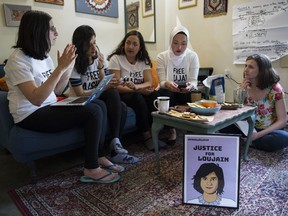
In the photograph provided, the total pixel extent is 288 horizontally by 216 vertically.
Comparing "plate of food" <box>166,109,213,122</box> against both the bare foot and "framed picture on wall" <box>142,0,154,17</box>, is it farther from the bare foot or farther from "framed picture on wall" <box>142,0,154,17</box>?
"framed picture on wall" <box>142,0,154,17</box>

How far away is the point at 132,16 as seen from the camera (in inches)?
113

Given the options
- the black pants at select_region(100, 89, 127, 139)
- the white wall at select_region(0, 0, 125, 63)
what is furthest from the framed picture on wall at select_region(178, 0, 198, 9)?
the black pants at select_region(100, 89, 127, 139)

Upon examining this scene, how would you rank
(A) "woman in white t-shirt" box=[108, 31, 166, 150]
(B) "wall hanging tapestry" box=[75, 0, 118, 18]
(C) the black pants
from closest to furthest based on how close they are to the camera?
(C) the black pants → (A) "woman in white t-shirt" box=[108, 31, 166, 150] → (B) "wall hanging tapestry" box=[75, 0, 118, 18]

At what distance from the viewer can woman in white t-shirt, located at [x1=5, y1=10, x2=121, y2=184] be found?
1.20m

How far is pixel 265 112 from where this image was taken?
1.82m

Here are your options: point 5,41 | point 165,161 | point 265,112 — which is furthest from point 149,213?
point 5,41

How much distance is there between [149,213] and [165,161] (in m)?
0.59

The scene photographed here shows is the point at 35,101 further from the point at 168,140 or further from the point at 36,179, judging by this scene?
the point at 168,140

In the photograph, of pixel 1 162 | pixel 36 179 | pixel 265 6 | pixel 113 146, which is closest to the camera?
pixel 36 179

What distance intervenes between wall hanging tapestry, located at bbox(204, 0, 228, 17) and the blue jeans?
1591 mm

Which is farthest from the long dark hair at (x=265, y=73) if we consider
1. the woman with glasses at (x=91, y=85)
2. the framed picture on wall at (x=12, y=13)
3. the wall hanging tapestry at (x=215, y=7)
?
the framed picture on wall at (x=12, y=13)

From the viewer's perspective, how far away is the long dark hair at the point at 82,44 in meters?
1.68

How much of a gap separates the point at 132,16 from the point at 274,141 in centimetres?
211

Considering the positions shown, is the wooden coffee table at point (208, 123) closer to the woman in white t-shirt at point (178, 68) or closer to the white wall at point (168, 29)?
the woman in white t-shirt at point (178, 68)
